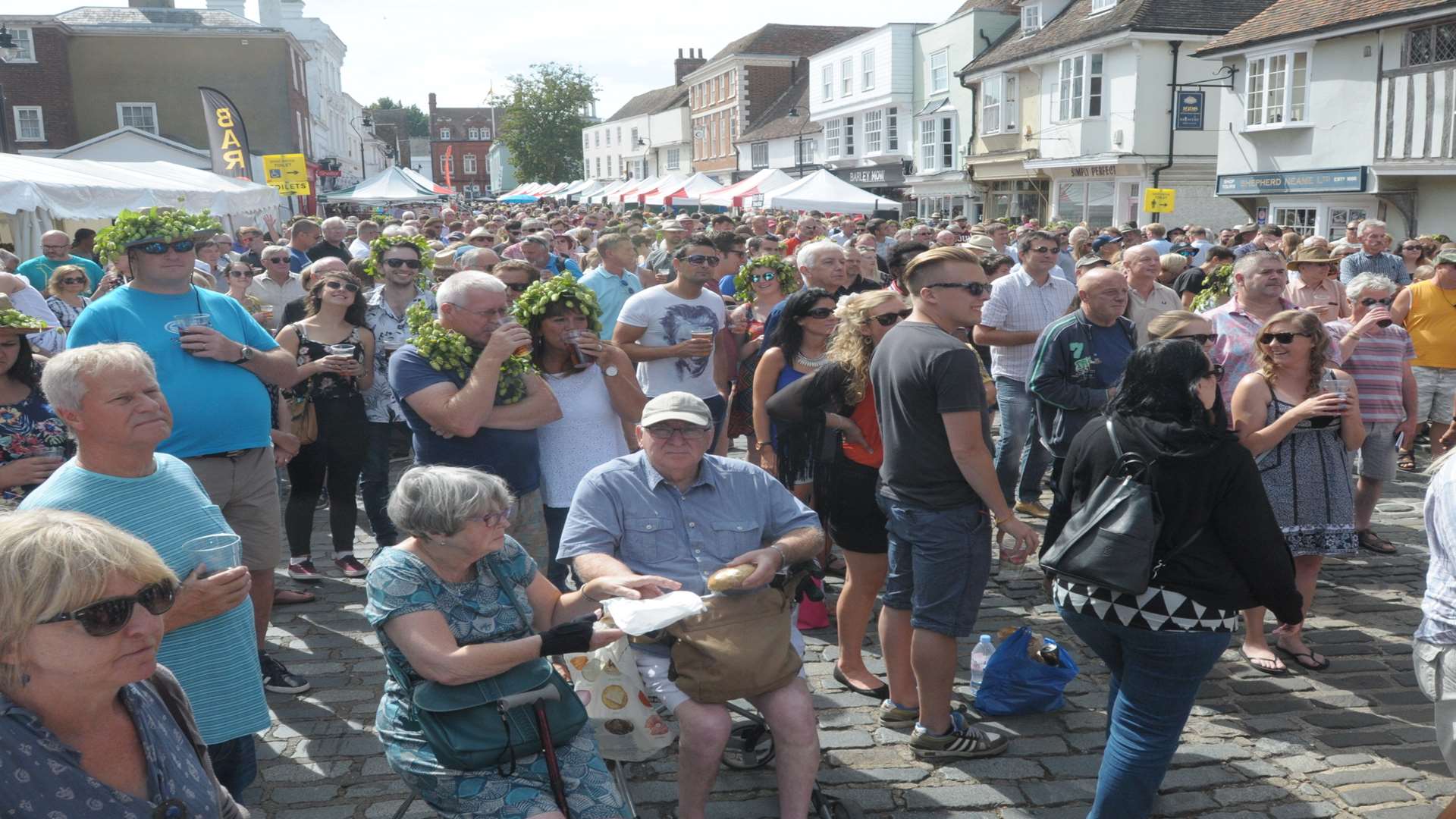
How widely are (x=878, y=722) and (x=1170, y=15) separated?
28.2m

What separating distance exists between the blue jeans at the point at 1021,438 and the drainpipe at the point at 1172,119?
73.1 ft

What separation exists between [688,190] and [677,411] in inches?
1067

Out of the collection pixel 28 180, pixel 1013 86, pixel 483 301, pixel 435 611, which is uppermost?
pixel 1013 86

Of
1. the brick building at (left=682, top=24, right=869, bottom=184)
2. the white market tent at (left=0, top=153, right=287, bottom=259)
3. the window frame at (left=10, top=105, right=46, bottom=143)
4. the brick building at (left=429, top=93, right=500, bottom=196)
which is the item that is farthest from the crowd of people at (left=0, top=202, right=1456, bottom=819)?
the brick building at (left=429, top=93, right=500, bottom=196)

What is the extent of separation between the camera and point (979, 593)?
4043 mm

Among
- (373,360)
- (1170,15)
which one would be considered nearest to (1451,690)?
(373,360)

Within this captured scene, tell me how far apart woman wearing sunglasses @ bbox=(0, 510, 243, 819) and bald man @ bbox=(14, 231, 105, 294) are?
905cm

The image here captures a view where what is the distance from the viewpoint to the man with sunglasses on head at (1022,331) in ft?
24.0

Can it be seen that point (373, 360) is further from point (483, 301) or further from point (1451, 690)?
point (1451, 690)

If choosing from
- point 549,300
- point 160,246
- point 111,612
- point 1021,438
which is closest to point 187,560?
point 111,612

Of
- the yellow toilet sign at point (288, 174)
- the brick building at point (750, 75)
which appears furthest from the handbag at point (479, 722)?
the brick building at point (750, 75)

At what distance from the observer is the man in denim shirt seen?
3523 mm

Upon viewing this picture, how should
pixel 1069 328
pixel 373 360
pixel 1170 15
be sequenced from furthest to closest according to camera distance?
pixel 1170 15
pixel 373 360
pixel 1069 328

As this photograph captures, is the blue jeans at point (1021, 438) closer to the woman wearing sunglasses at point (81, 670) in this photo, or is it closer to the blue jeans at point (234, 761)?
the blue jeans at point (234, 761)
